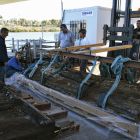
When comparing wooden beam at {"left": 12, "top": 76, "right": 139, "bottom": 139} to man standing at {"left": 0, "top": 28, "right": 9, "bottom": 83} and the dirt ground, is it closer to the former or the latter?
the dirt ground

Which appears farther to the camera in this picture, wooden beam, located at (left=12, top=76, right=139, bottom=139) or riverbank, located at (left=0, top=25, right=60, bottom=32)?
riverbank, located at (left=0, top=25, right=60, bottom=32)

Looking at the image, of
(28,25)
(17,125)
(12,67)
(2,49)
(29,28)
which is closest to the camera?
(17,125)

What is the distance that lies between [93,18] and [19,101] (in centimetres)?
863

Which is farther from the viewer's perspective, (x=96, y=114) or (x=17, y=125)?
(x=96, y=114)

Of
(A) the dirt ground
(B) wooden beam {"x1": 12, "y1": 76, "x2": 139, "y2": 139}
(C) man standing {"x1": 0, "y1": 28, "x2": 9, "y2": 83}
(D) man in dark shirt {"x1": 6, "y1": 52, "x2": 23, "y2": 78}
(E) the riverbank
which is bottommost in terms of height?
(B) wooden beam {"x1": 12, "y1": 76, "x2": 139, "y2": 139}

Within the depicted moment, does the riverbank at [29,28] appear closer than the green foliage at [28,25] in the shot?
Yes

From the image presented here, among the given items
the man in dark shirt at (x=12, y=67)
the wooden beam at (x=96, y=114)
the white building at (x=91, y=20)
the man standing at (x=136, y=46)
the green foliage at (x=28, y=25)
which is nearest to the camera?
the wooden beam at (x=96, y=114)

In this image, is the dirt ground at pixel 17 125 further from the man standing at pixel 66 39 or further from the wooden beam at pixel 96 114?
the man standing at pixel 66 39

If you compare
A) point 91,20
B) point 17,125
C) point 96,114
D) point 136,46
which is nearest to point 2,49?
point 136,46

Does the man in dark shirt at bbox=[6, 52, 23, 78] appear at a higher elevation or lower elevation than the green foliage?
lower

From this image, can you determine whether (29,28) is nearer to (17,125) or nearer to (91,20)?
(91,20)

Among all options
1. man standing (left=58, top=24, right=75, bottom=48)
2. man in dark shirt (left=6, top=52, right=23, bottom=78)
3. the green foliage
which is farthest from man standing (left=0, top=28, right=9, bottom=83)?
the green foliage

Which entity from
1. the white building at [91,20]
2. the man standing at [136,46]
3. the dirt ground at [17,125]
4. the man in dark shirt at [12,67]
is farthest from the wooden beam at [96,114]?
the white building at [91,20]

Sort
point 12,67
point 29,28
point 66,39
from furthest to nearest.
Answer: point 29,28
point 66,39
point 12,67
